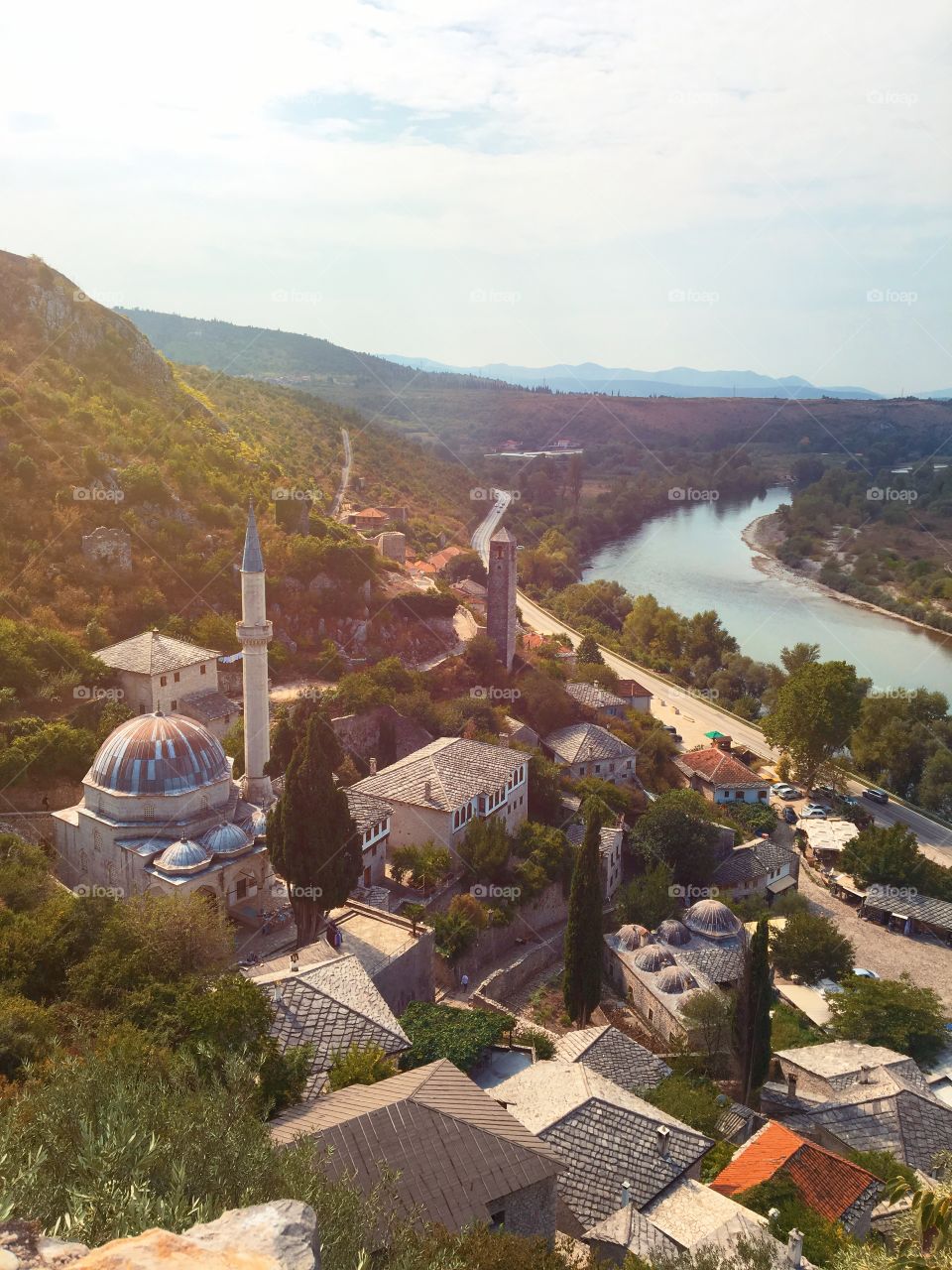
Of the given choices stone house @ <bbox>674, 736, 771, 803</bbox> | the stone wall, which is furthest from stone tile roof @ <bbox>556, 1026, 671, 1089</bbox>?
stone house @ <bbox>674, 736, 771, 803</bbox>

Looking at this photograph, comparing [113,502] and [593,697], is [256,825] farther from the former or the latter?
[593,697]

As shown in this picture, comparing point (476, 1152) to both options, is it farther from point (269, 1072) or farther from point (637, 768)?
point (637, 768)

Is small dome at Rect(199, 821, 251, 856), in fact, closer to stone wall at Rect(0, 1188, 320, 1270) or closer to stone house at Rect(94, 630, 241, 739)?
stone house at Rect(94, 630, 241, 739)

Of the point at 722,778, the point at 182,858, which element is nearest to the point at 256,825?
the point at 182,858

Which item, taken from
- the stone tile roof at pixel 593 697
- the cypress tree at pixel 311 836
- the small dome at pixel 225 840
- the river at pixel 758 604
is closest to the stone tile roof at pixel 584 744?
the stone tile roof at pixel 593 697

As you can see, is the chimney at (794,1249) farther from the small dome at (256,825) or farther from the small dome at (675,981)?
the small dome at (256,825)
